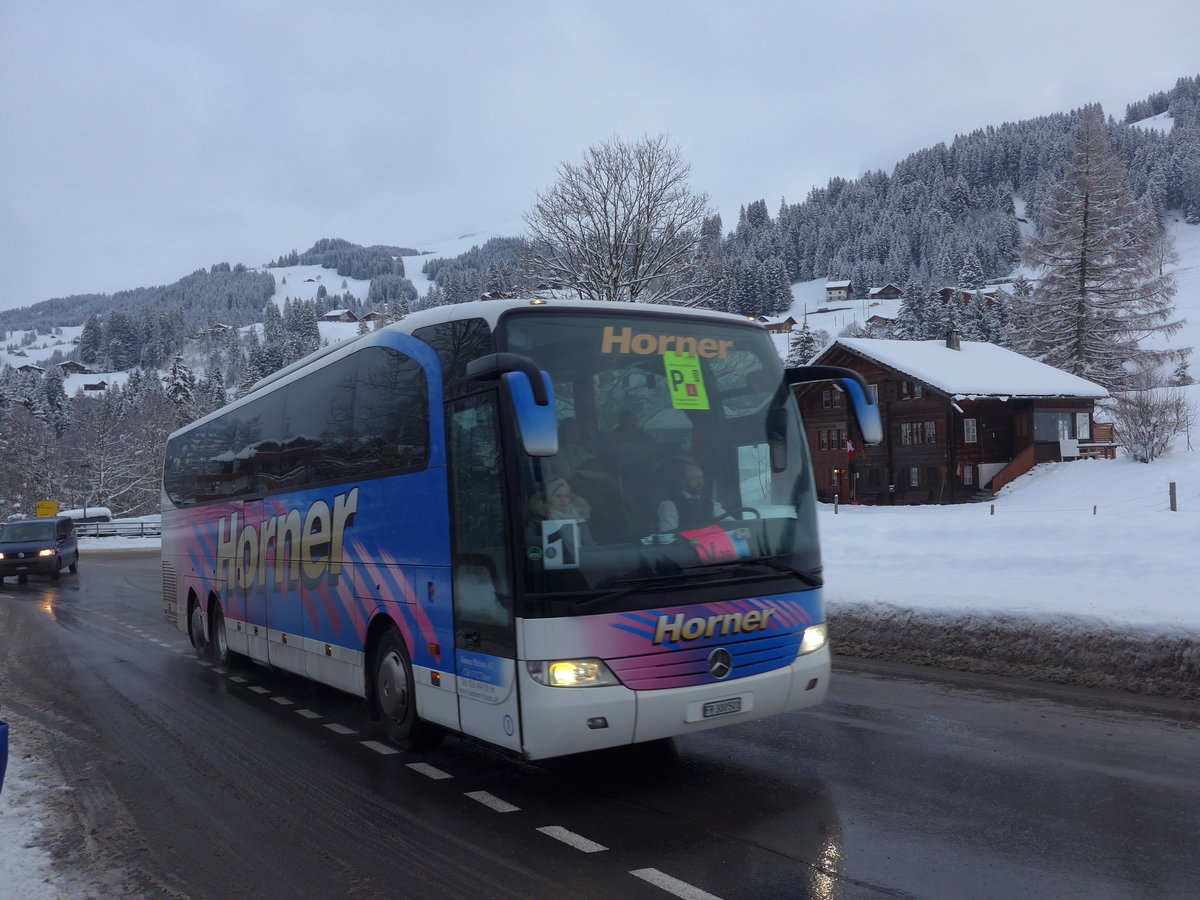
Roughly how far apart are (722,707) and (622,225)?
3301cm

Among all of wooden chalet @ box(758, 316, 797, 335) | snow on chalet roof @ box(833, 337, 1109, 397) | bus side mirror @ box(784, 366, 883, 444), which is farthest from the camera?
wooden chalet @ box(758, 316, 797, 335)

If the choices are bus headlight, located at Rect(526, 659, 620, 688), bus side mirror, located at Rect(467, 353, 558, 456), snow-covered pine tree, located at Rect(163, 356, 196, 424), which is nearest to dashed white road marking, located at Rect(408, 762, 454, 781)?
bus headlight, located at Rect(526, 659, 620, 688)

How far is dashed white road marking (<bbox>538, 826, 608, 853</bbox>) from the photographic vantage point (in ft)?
17.6

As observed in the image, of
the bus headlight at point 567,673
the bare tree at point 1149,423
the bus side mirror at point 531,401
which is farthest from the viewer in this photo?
the bare tree at point 1149,423

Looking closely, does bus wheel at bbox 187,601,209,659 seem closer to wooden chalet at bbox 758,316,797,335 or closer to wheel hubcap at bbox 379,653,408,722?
wheel hubcap at bbox 379,653,408,722

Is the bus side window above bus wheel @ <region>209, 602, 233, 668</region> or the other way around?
above

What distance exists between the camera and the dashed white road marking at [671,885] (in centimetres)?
459

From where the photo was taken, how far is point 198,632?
45.0 feet

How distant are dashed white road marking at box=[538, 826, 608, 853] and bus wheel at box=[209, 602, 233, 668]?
800 cm

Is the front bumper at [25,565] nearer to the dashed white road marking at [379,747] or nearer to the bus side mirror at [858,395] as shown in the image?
the dashed white road marking at [379,747]

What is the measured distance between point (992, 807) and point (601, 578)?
270 centimetres

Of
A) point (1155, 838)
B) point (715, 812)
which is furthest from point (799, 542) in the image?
point (1155, 838)

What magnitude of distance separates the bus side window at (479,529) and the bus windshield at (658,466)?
27 cm

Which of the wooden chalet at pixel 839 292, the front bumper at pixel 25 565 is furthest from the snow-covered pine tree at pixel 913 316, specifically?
the front bumper at pixel 25 565
